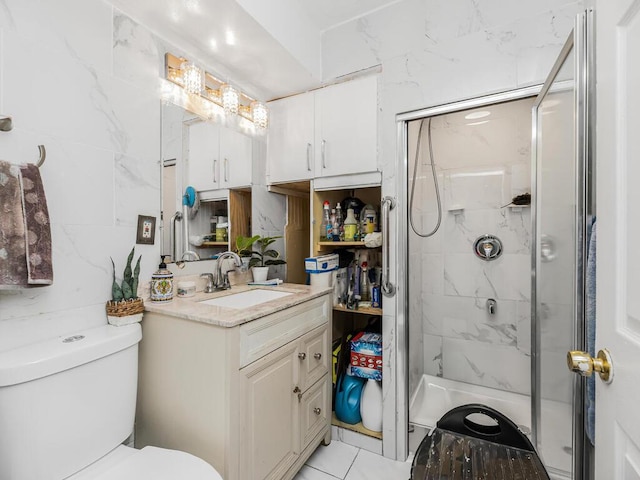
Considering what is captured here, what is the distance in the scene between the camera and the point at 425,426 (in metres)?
1.72

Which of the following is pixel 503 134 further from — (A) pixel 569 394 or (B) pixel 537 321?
(A) pixel 569 394

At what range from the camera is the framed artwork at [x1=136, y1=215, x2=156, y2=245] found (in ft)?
4.52

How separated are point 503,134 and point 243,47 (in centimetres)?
176

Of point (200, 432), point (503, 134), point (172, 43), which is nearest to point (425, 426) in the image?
point (200, 432)

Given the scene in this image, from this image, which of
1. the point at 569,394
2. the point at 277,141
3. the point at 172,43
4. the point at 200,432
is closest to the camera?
the point at 569,394

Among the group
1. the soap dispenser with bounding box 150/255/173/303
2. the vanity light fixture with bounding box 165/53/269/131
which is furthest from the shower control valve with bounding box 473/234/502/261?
the soap dispenser with bounding box 150/255/173/303

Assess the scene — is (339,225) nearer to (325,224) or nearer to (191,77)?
(325,224)

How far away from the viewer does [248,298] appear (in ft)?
5.40

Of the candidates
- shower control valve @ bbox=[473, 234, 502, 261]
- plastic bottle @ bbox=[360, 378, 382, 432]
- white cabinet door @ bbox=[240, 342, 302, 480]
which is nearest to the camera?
white cabinet door @ bbox=[240, 342, 302, 480]

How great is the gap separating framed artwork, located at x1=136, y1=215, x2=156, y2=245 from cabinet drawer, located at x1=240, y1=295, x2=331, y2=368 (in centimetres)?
68

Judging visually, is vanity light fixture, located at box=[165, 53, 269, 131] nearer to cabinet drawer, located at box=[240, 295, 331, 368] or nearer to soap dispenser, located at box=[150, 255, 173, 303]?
soap dispenser, located at box=[150, 255, 173, 303]

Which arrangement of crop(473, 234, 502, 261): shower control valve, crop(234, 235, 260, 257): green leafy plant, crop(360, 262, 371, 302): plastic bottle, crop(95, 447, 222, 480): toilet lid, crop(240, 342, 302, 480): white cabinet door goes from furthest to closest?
crop(473, 234, 502, 261): shower control valve → crop(360, 262, 371, 302): plastic bottle → crop(234, 235, 260, 257): green leafy plant → crop(240, 342, 302, 480): white cabinet door → crop(95, 447, 222, 480): toilet lid

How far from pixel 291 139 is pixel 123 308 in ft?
4.46

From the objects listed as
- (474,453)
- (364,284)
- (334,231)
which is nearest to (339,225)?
(334,231)
